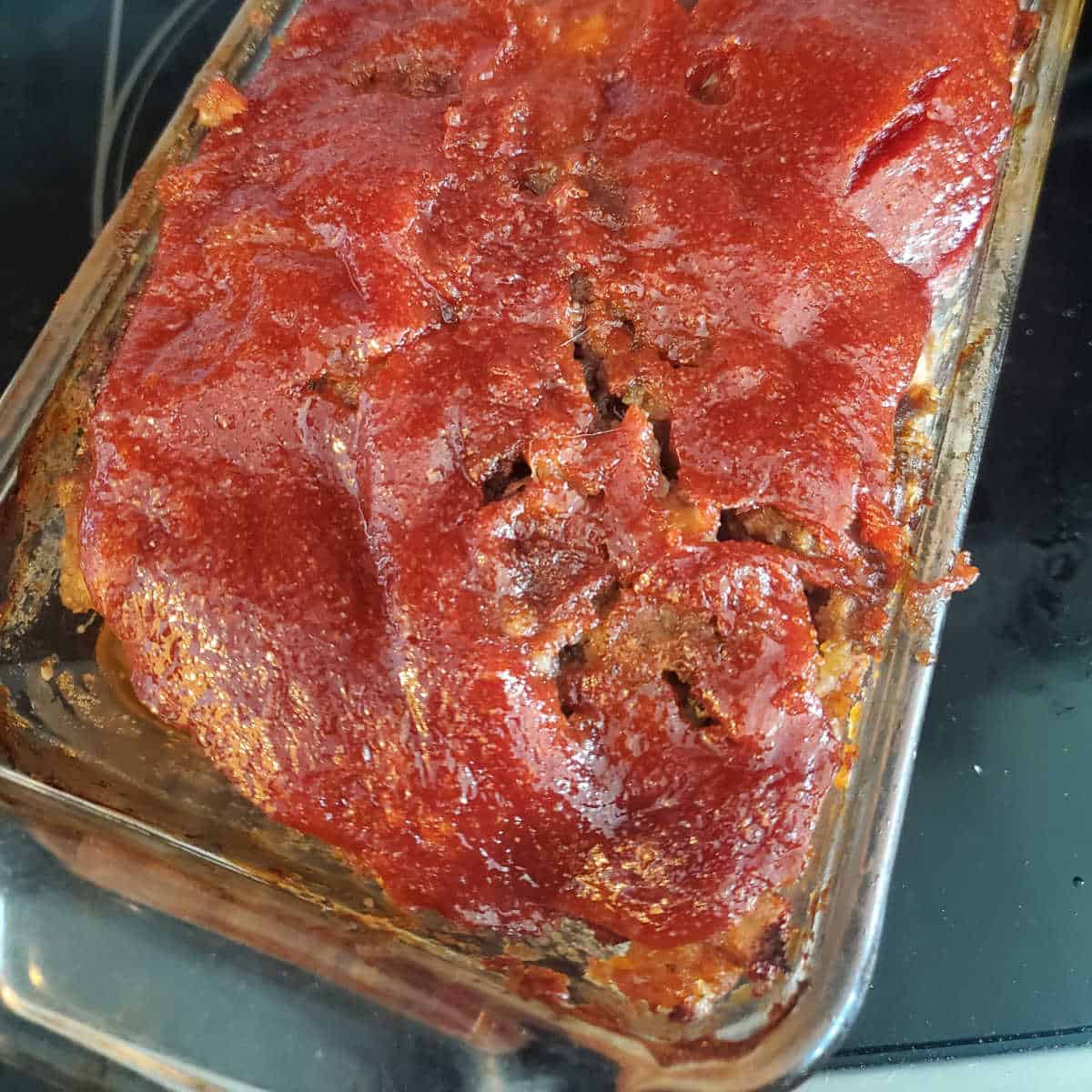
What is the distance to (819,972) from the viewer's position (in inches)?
45.9

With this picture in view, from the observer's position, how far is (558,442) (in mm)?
1142

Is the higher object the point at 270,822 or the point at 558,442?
the point at 558,442

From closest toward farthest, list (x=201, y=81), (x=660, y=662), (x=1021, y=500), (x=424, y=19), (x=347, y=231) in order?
(x=660, y=662)
(x=347, y=231)
(x=424, y=19)
(x=201, y=81)
(x=1021, y=500)

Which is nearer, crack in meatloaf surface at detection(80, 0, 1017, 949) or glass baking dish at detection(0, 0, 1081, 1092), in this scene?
crack in meatloaf surface at detection(80, 0, 1017, 949)

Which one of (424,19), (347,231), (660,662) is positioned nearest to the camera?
(660,662)

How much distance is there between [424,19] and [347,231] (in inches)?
17.7

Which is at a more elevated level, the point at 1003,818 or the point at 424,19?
the point at 424,19

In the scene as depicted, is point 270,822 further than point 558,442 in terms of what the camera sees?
Yes

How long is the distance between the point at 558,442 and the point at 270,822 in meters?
0.74

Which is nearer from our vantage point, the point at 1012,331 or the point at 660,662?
the point at 660,662

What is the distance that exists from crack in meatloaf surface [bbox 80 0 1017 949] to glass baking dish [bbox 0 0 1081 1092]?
0.09m

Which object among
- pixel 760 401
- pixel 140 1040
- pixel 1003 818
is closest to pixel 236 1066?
pixel 140 1040

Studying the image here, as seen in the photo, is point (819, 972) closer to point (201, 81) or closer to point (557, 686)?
point (557, 686)

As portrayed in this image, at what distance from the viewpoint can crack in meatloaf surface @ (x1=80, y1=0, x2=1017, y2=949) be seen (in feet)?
3.70
